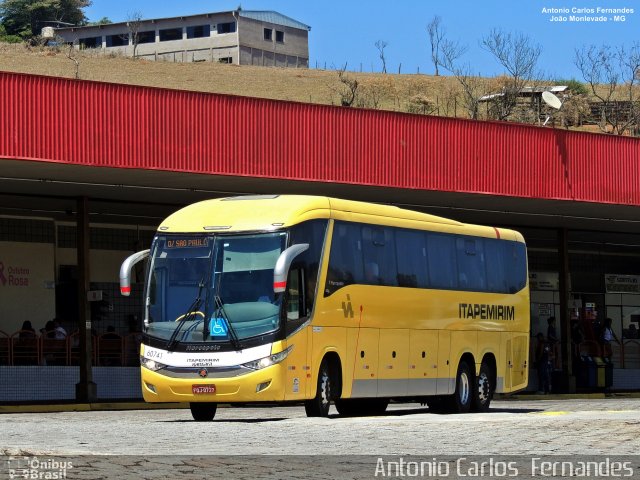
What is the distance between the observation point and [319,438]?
650 inches

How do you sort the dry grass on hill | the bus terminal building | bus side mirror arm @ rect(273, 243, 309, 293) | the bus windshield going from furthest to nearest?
1. the dry grass on hill
2. the bus terminal building
3. the bus windshield
4. bus side mirror arm @ rect(273, 243, 309, 293)

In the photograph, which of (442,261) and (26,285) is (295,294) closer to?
(442,261)

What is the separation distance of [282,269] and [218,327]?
149 centimetres

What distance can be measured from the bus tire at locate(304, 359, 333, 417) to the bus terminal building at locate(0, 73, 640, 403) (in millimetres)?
7584

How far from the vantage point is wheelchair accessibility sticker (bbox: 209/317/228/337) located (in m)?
21.4

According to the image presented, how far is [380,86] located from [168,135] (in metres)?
83.3

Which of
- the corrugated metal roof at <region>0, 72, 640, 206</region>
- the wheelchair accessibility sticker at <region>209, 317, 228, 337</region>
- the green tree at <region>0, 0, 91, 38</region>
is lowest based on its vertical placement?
the wheelchair accessibility sticker at <region>209, 317, 228, 337</region>

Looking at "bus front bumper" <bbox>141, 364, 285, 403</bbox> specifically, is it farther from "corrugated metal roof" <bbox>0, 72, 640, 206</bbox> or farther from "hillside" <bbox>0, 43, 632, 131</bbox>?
"hillside" <bbox>0, 43, 632, 131</bbox>

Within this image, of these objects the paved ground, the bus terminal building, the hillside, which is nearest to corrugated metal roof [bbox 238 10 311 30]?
the hillside

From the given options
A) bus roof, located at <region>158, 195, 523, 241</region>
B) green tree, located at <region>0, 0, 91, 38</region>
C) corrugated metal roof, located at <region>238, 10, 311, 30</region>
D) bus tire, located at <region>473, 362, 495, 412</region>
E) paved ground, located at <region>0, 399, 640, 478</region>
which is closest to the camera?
paved ground, located at <region>0, 399, 640, 478</region>

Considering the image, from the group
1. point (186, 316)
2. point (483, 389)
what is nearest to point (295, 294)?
point (186, 316)

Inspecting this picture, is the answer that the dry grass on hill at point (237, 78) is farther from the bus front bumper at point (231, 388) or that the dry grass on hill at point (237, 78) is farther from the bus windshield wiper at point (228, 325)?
the bus front bumper at point (231, 388)

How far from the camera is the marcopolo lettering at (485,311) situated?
2698 centimetres

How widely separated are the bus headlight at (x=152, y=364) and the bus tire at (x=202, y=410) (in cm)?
120
